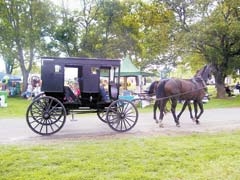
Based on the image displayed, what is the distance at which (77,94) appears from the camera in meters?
9.58

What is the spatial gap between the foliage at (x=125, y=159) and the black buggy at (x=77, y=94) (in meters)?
1.20

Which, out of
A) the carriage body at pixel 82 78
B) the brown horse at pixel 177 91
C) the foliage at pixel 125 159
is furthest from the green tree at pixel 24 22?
the foliage at pixel 125 159

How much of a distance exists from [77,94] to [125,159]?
3.87 metres

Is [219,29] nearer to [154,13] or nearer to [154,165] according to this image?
[154,13]

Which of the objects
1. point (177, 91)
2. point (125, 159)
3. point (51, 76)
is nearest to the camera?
point (125, 159)

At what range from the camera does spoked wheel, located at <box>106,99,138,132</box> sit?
955 centimetres

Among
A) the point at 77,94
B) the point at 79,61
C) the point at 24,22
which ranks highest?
the point at 24,22

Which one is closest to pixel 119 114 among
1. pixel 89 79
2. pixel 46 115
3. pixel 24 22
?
pixel 89 79

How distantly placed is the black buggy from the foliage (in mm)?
1196

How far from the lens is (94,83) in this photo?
945cm

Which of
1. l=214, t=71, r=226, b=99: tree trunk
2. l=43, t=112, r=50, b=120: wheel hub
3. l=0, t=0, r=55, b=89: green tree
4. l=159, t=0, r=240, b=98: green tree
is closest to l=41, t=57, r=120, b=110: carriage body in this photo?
l=43, t=112, r=50, b=120: wheel hub

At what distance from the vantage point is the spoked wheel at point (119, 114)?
9547mm

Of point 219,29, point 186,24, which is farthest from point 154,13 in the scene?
point 219,29

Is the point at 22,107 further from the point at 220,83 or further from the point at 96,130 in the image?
the point at 220,83
